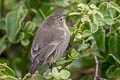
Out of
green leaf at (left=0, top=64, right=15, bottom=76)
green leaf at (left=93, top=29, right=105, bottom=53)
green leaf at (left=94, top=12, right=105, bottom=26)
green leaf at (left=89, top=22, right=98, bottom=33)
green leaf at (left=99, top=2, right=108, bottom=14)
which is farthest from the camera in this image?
green leaf at (left=93, top=29, right=105, bottom=53)

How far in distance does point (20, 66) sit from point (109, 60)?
1.79 metres

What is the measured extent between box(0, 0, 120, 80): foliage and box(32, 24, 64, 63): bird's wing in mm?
162

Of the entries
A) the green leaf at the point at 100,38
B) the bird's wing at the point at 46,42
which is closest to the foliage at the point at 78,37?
the green leaf at the point at 100,38

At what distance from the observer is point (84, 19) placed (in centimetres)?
375

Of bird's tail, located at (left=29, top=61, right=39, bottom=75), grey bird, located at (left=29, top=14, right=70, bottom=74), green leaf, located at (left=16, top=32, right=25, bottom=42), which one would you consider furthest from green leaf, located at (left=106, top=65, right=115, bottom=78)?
green leaf, located at (left=16, top=32, right=25, bottom=42)

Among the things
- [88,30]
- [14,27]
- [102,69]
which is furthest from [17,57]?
[88,30]

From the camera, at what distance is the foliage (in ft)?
12.4

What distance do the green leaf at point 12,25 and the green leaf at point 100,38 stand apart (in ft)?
4.05

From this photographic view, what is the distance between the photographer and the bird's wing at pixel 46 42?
4020 millimetres

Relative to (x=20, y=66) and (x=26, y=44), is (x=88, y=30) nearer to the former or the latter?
(x=26, y=44)

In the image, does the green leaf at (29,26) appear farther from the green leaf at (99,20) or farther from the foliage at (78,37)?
the green leaf at (99,20)

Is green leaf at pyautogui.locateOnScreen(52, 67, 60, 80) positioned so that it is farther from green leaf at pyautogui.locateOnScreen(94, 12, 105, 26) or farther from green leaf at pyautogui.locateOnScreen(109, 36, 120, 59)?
green leaf at pyautogui.locateOnScreen(109, 36, 120, 59)

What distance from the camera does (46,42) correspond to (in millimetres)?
4215

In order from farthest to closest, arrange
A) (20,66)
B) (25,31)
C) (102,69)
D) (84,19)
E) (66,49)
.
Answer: (20,66) < (25,31) < (102,69) < (66,49) < (84,19)
